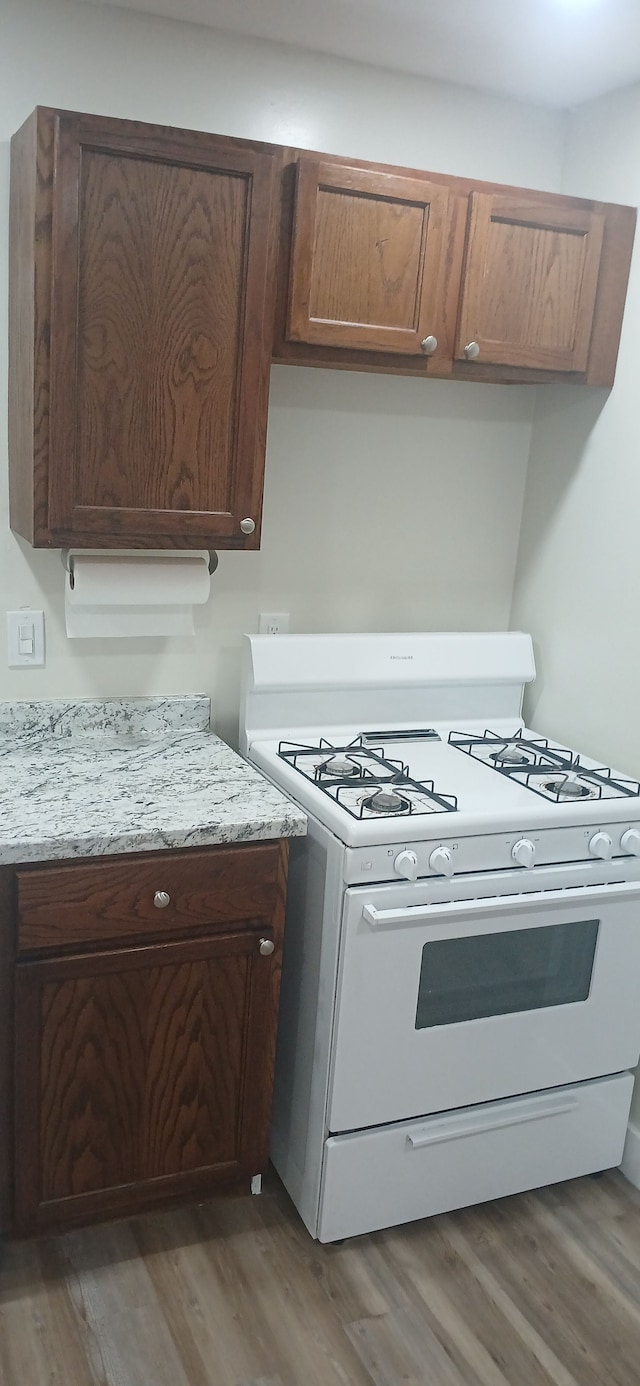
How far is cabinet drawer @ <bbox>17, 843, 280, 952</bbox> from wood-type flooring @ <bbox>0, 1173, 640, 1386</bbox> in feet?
2.16

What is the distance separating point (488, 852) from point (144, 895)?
654 millimetres

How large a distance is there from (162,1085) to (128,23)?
6.84 ft

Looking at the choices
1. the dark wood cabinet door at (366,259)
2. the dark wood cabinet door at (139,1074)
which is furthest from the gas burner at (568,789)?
the dark wood cabinet door at (366,259)

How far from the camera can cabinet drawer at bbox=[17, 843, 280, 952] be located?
5.93 feet

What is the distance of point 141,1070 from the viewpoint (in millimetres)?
1968

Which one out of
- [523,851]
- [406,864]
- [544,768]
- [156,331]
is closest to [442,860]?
[406,864]

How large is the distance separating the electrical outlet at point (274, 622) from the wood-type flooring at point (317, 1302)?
1244 millimetres

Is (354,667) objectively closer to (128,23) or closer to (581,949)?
(581,949)

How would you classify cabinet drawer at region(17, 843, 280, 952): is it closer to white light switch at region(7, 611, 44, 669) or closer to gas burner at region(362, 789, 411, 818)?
gas burner at region(362, 789, 411, 818)

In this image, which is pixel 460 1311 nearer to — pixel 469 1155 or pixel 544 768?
pixel 469 1155

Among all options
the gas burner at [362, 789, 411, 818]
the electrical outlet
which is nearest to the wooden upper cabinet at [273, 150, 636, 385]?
the electrical outlet

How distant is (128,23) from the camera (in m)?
2.10

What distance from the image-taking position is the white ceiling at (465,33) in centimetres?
197

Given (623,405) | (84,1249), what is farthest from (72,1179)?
(623,405)
